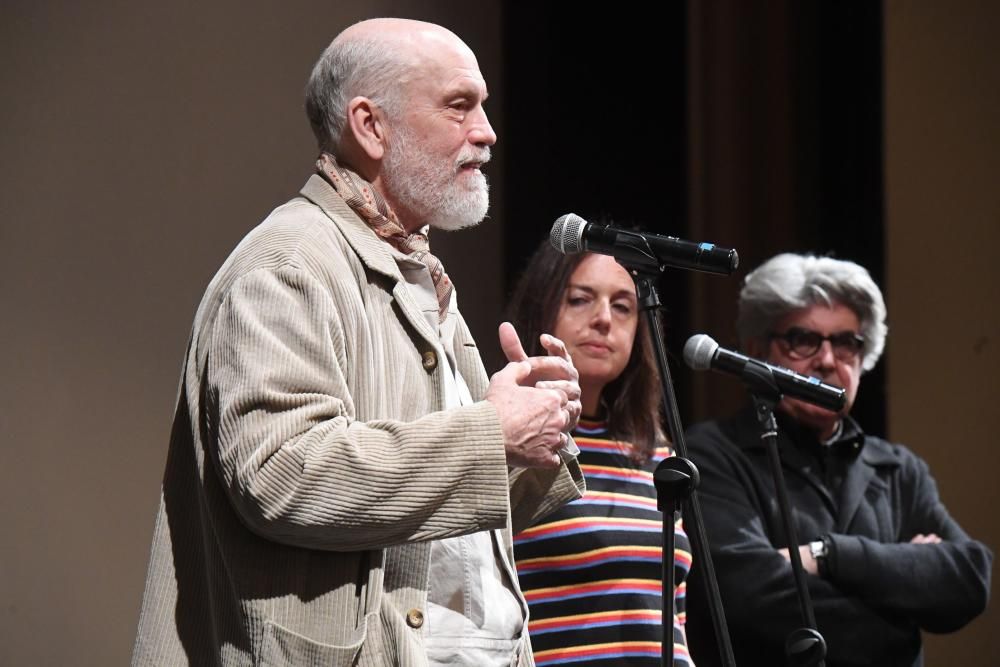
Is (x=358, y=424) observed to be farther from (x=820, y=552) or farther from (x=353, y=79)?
(x=820, y=552)

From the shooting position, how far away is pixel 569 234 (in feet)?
7.31

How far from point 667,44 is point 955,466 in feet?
6.35

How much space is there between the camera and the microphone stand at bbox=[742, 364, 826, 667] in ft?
8.24

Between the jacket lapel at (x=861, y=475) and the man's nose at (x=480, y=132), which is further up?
the man's nose at (x=480, y=132)

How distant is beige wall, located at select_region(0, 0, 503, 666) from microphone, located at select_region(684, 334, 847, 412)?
1.24 meters

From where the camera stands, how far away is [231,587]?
70.7 inches

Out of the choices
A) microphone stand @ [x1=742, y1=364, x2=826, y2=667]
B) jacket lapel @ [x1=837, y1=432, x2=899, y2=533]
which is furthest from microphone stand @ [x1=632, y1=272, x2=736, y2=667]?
jacket lapel @ [x1=837, y1=432, x2=899, y2=533]

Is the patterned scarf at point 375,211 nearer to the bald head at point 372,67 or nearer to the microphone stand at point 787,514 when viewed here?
the bald head at point 372,67

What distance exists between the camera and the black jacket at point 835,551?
9.73 feet

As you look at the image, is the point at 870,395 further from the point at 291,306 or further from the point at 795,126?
the point at 291,306

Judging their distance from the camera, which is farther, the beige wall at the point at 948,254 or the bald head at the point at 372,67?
the beige wall at the point at 948,254

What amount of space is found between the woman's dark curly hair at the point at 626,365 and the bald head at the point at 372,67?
89cm

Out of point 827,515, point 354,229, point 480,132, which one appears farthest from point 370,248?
point 827,515

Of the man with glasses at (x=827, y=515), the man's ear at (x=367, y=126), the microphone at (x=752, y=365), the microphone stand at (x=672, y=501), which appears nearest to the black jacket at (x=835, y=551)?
the man with glasses at (x=827, y=515)
